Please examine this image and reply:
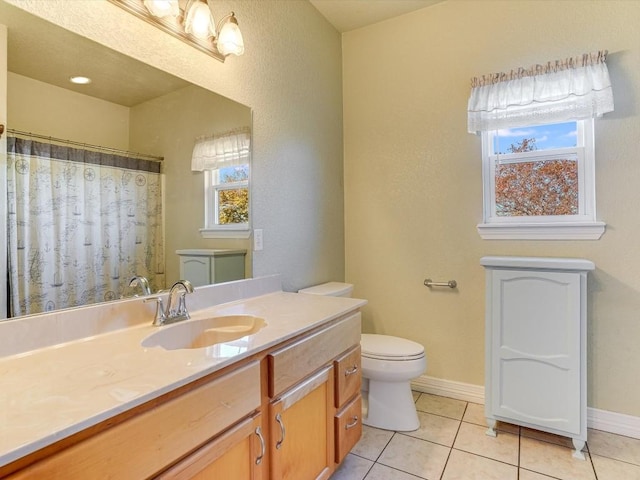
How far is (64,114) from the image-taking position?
117 cm

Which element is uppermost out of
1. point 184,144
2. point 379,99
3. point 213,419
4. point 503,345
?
point 379,99

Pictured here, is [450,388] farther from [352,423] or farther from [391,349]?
[352,423]

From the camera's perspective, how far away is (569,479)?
1.63m

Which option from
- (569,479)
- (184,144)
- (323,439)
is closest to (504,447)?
(569,479)

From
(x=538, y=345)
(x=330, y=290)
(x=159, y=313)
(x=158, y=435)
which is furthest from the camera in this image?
(x=330, y=290)

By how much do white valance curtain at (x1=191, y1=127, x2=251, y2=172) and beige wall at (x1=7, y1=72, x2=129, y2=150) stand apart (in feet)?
1.07

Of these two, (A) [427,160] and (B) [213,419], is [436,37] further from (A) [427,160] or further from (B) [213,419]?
(B) [213,419]

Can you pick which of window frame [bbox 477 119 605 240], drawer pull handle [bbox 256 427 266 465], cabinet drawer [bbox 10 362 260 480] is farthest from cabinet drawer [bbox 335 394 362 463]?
window frame [bbox 477 119 605 240]

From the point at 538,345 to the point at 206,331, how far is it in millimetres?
1691

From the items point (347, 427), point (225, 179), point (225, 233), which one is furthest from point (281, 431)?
point (225, 179)

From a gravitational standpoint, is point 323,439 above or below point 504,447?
above

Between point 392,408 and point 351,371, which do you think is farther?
point 392,408

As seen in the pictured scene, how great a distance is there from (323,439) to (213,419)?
2.23 feet

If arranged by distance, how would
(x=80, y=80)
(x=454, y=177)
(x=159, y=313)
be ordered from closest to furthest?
1. (x=80, y=80)
2. (x=159, y=313)
3. (x=454, y=177)
